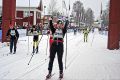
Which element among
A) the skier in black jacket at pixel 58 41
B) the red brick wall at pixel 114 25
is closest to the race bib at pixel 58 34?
the skier in black jacket at pixel 58 41

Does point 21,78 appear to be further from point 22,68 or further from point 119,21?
point 119,21

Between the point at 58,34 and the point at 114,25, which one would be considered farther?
the point at 114,25

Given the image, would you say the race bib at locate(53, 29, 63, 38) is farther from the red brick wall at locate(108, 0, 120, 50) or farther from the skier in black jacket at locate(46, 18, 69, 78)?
the red brick wall at locate(108, 0, 120, 50)

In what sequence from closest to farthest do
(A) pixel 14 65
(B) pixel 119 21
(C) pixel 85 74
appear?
(C) pixel 85 74, (A) pixel 14 65, (B) pixel 119 21

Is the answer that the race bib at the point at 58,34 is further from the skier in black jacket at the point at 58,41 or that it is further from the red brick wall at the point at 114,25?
the red brick wall at the point at 114,25

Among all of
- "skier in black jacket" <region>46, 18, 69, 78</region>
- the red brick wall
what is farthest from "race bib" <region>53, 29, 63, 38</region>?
the red brick wall

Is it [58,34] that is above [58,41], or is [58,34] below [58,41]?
above

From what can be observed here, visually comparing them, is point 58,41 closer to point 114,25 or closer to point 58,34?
point 58,34

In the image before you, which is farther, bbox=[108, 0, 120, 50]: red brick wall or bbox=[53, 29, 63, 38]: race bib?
bbox=[108, 0, 120, 50]: red brick wall

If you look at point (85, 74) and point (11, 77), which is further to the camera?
point (85, 74)

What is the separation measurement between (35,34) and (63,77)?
1013 centimetres

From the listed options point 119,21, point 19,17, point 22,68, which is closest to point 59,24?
point 22,68

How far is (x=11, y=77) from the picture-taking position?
1204 cm

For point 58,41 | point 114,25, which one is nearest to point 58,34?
point 58,41
